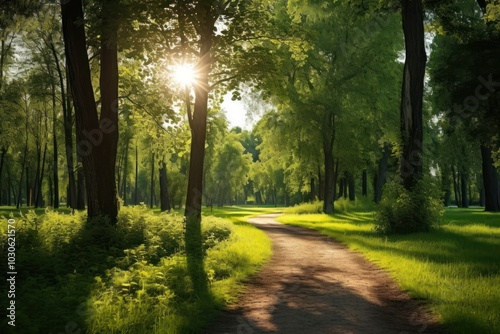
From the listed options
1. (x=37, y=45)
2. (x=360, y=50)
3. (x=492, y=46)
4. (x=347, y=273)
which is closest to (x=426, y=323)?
(x=347, y=273)

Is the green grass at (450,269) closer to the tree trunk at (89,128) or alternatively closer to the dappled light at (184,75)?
the tree trunk at (89,128)

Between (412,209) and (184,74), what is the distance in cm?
1042

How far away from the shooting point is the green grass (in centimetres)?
666

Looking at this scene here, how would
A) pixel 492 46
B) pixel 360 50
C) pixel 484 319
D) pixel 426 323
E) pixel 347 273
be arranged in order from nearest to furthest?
pixel 484 319, pixel 426 323, pixel 347 273, pixel 492 46, pixel 360 50

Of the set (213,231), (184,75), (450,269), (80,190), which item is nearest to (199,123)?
(184,75)

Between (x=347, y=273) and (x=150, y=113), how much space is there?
44.3ft

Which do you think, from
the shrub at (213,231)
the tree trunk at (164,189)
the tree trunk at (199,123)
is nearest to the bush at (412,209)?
the shrub at (213,231)

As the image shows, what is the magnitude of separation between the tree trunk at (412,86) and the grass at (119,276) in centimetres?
721

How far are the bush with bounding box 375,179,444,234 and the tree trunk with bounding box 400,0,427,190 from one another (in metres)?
0.83

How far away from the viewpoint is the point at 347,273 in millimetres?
10812

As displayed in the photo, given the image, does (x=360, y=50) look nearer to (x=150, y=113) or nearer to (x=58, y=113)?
(x=150, y=113)

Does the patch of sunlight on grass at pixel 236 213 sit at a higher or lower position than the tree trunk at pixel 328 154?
lower

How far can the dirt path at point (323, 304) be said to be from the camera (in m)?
6.52

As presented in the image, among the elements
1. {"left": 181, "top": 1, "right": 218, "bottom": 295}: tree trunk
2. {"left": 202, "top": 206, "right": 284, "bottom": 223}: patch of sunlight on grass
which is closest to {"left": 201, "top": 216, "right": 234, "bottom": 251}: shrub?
{"left": 181, "top": 1, "right": 218, "bottom": 295}: tree trunk
